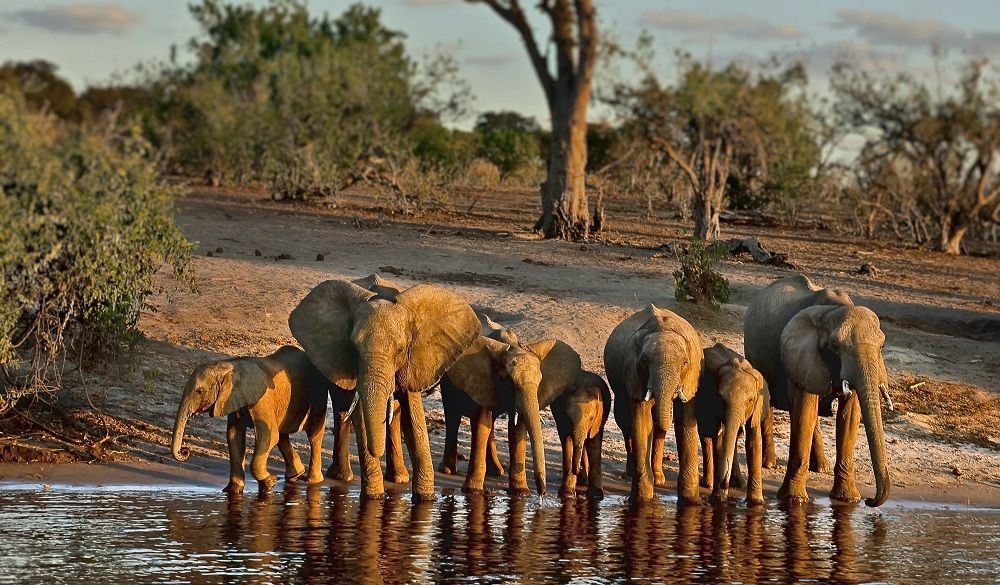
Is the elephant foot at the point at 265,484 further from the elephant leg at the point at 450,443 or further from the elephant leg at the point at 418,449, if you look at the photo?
the elephant leg at the point at 450,443

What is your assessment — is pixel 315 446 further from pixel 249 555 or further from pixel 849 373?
pixel 849 373

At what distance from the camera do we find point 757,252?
896 inches

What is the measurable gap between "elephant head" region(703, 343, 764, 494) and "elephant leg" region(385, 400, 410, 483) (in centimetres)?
238

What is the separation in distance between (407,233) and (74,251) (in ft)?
40.4

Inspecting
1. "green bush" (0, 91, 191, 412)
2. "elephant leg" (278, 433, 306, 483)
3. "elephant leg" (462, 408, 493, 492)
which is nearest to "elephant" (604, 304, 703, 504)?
"elephant leg" (462, 408, 493, 492)

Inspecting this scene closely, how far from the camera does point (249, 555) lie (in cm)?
935

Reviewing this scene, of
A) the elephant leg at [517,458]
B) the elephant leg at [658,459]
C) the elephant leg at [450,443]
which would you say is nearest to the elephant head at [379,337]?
the elephant leg at [517,458]

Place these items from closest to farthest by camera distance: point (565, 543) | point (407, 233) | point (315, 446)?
1. point (565, 543)
2. point (315, 446)
3. point (407, 233)

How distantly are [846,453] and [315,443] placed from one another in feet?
13.4

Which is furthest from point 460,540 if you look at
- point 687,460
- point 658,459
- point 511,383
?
point 658,459

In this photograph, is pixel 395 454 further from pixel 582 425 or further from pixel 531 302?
pixel 531 302

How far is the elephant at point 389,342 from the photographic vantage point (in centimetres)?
1114

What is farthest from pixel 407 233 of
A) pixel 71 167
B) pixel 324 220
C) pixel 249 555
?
pixel 249 555

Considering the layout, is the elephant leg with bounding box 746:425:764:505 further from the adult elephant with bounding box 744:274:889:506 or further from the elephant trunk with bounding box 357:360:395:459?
the elephant trunk with bounding box 357:360:395:459
